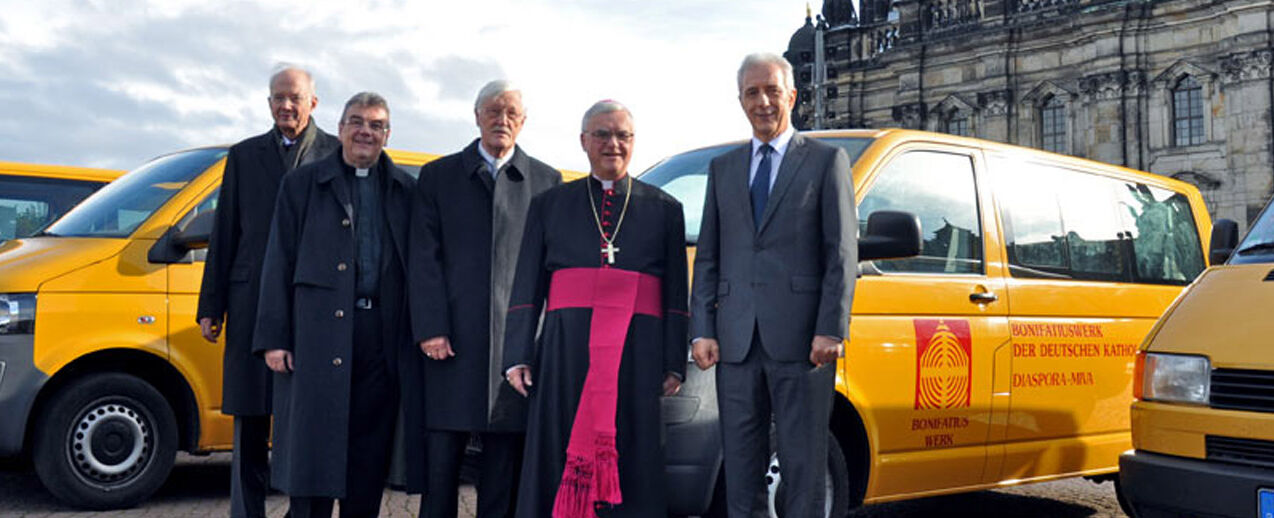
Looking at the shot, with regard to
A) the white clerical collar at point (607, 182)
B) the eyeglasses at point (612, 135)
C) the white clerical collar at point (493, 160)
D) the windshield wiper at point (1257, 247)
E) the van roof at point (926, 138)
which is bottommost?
the windshield wiper at point (1257, 247)

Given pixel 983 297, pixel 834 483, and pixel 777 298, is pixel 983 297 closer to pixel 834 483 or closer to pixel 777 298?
pixel 834 483

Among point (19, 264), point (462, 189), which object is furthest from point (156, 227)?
point (462, 189)

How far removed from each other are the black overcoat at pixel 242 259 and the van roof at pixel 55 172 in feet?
19.3

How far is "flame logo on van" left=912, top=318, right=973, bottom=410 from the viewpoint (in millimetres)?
5344

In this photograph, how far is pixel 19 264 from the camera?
22.0 feet

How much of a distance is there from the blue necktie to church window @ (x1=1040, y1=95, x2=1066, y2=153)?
42025 millimetres

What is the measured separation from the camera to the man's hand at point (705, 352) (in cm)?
422

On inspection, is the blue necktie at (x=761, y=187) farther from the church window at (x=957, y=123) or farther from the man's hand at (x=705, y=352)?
the church window at (x=957, y=123)

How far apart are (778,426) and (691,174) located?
6.00 ft

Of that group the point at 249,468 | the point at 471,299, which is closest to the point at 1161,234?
the point at 471,299

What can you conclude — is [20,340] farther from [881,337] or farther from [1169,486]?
[1169,486]

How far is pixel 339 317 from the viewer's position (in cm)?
472

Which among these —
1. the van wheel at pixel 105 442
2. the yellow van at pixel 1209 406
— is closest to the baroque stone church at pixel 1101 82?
the van wheel at pixel 105 442

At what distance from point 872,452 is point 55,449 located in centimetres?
443
